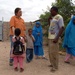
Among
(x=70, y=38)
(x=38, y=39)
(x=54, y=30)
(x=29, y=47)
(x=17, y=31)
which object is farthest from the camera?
(x=38, y=39)

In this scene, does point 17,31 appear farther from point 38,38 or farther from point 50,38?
point 38,38

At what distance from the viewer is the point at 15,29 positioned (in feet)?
25.0

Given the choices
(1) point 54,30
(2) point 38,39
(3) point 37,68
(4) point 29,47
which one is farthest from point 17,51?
(2) point 38,39

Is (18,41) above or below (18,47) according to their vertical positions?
above

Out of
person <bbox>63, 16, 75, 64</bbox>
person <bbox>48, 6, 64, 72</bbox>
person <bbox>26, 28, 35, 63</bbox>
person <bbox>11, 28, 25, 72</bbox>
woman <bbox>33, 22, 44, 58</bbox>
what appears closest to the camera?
person <bbox>48, 6, 64, 72</bbox>

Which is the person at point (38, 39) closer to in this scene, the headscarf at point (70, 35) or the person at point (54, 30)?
the headscarf at point (70, 35)

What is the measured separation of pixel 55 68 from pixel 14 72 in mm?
1285

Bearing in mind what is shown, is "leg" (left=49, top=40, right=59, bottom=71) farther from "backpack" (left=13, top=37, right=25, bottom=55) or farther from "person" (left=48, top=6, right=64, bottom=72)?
"backpack" (left=13, top=37, right=25, bottom=55)

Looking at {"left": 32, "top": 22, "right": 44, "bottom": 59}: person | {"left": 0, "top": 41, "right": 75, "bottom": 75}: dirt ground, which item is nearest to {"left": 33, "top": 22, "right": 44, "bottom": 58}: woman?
{"left": 32, "top": 22, "right": 44, "bottom": 59}: person

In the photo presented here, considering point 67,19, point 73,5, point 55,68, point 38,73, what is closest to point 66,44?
point 55,68

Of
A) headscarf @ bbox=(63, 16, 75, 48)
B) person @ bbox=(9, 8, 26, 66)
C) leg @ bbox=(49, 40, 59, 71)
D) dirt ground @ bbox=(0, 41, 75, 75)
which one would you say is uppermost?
person @ bbox=(9, 8, 26, 66)

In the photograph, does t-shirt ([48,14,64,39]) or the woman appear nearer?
t-shirt ([48,14,64,39])

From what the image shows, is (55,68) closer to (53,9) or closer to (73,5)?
(53,9)

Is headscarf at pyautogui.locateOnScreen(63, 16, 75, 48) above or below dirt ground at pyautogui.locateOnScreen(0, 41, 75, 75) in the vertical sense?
above
